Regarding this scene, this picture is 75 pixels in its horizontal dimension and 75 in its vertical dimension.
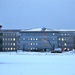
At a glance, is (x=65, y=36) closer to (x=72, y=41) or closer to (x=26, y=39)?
(x=72, y=41)

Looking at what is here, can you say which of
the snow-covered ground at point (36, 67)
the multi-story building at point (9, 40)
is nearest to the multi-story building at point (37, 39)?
the multi-story building at point (9, 40)

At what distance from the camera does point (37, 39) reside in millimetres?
121562

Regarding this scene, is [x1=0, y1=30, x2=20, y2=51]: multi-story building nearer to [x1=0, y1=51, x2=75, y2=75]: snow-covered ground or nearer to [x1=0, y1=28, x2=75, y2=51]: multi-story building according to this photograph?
[x1=0, y1=28, x2=75, y2=51]: multi-story building

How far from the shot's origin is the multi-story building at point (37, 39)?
120 metres

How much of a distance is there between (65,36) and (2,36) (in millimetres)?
29485

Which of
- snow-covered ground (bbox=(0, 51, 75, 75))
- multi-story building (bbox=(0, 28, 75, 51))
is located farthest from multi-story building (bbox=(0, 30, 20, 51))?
snow-covered ground (bbox=(0, 51, 75, 75))

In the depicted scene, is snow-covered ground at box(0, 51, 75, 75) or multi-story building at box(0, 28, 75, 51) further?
multi-story building at box(0, 28, 75, 51)

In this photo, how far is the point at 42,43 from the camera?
119 metres

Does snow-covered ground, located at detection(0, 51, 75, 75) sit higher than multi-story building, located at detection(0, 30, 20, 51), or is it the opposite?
snow-covered ground, located at detection(0, 51, 75, 75)

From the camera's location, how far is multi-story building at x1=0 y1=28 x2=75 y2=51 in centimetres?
11988

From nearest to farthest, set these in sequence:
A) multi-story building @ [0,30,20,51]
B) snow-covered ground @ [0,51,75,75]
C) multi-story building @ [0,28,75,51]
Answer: snow-covered ground @ [0,51,75,75]
multi-story building @ [0,28,75,51]
multi-story building @ [0,30,20,51]

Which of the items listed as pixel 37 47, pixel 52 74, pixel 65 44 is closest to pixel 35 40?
pixel 37 47

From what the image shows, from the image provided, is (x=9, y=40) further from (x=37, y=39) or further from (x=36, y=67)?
(x=36, y=67)

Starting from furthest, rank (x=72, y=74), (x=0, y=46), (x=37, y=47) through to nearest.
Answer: (x=0, y=46) → (x=37, y=47) → (x=72, y=74)
